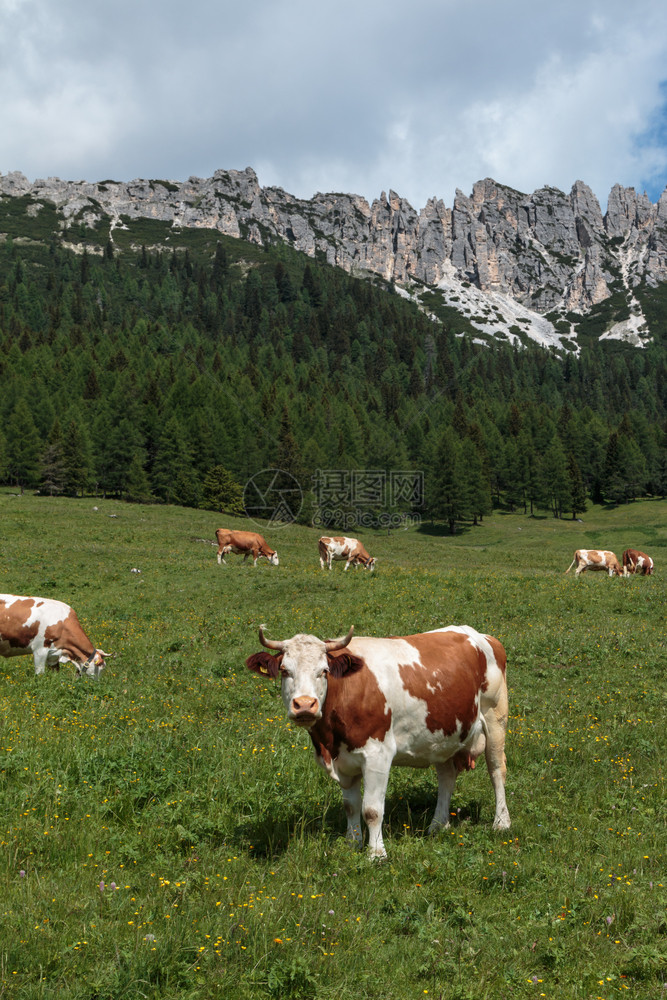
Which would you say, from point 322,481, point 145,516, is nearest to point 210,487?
point 322,481

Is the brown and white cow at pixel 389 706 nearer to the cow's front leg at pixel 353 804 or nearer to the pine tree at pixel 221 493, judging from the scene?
the cow's front leg at pixel 353 804

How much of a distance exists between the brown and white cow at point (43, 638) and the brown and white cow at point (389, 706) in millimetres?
9206

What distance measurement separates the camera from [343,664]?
6.86 metres

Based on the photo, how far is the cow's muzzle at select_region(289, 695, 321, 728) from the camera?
239 inches

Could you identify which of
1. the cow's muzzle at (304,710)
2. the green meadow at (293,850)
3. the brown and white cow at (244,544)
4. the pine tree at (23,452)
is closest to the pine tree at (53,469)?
the pine tree at (23,452)

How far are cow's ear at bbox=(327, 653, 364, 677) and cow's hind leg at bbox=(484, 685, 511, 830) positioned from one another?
2528 millimetres

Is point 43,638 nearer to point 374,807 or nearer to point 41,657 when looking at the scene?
point 41,657

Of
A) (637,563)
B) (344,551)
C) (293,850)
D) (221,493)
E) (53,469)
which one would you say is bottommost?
(344,551)

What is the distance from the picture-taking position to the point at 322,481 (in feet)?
298

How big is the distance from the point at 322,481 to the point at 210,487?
17.0 metres

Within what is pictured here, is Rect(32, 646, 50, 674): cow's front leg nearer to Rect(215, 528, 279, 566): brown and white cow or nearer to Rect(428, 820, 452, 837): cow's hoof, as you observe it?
Rect(428, 820, 452, 837): cow's hoof

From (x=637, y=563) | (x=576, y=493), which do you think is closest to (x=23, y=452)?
(x=637, y=563)

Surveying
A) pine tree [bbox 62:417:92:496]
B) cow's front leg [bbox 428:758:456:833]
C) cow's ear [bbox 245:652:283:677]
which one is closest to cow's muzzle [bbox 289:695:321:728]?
cow's ear [bbox 245:652:283:677]

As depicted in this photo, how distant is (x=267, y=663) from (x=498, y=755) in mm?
3559
